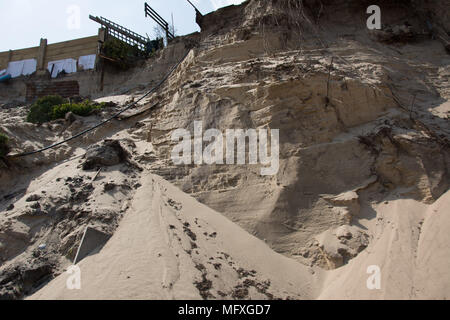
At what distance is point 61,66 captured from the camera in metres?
14.7

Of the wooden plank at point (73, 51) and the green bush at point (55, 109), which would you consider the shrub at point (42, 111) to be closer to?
the green bush at point (55, 109)

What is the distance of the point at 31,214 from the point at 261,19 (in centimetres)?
621

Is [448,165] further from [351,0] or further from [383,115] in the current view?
[351,0]

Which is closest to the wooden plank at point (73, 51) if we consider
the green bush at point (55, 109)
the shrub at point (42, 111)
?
the green bush at point (55, 109)

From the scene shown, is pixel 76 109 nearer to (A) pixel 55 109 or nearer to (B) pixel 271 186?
(A) pixel 55 109

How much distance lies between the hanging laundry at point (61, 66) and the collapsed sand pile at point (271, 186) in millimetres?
7824

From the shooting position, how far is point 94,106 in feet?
27.8

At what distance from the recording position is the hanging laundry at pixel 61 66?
565 inches

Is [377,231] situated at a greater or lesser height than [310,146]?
lesser

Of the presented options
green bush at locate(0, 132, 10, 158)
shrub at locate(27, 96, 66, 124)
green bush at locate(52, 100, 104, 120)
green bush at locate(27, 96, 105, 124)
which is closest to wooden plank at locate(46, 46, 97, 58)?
green bush at locate(27, 96, 105, 124)

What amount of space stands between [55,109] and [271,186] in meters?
6.60
